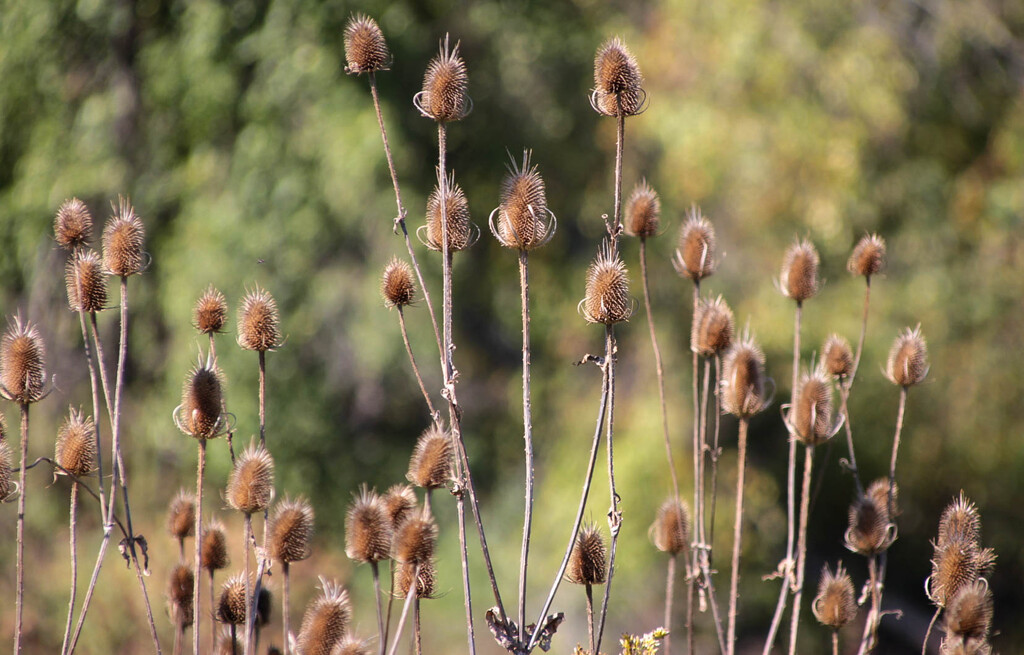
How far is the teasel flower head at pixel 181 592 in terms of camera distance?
2545 mm

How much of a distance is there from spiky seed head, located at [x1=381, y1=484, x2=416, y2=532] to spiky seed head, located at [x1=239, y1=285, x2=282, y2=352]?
1.51 feet

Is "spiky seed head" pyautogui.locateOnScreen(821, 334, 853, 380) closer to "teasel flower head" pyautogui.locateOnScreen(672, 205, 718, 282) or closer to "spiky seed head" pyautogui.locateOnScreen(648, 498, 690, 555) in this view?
"teasel flower head" pyautogui.locateOnScreen(672, 205, 718, 282)

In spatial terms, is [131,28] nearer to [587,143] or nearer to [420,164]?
[420,164]

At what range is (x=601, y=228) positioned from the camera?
28.5ft

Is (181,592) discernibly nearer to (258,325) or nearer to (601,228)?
(258,325)

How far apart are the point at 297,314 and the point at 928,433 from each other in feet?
16.9

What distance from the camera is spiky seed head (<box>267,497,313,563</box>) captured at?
83.7 inches

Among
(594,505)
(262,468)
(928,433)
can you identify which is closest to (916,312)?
(928,433)

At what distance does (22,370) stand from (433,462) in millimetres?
956

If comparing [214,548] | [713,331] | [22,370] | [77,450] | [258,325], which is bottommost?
[214,548]

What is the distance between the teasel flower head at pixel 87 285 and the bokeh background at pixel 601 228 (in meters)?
4.65

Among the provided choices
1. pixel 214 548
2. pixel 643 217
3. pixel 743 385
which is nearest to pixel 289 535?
pixel 214 548

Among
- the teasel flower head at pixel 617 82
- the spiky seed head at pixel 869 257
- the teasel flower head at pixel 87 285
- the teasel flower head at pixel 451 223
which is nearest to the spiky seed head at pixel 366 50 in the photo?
the teasel flower head at pixel 451 223

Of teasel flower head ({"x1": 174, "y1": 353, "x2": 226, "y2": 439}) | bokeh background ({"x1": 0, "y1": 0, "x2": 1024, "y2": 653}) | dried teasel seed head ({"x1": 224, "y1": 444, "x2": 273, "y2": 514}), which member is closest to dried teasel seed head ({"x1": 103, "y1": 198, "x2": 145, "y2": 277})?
teasel flower head ({"x1": 174, "y1": 353, "x2": 226, "y2": 439})
